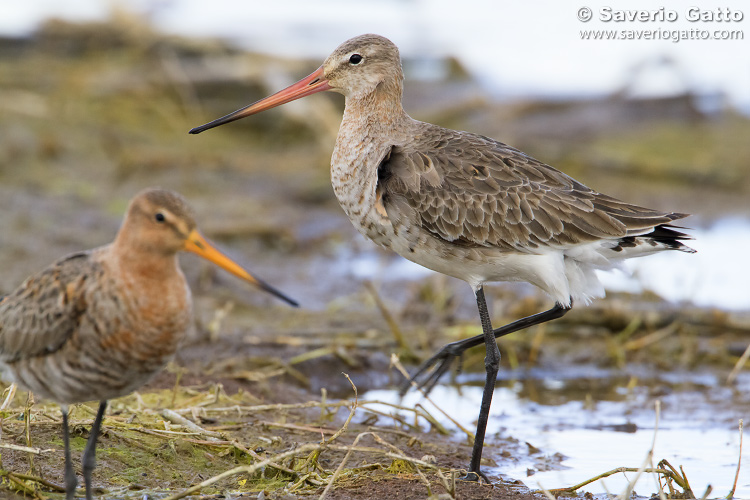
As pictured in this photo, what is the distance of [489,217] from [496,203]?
0.10 m

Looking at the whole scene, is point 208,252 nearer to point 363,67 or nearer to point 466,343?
point 466,343

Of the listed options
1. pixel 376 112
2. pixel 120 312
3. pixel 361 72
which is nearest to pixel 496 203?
pixel 376 112

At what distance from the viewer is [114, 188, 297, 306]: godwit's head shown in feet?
14.0

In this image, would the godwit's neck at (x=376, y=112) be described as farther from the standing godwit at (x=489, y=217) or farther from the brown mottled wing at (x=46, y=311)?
the brown mottled wing at (x=46, y=311)

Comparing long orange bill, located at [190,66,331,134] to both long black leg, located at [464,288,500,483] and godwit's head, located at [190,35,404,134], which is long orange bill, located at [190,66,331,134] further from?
long black leg, located at [464,288,500,483]

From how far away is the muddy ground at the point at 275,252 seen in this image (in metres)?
5.20

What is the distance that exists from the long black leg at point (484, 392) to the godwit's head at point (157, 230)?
1.98 meters

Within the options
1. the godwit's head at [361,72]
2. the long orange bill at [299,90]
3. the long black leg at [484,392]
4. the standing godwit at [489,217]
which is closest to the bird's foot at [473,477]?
the long black leg at [484,392]

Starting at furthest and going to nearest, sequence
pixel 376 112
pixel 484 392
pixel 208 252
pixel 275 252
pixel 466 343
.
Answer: pixel 275 252 < pixel 376 112 < pixel 466 343 < pixel 484 392 < pixel 208 252

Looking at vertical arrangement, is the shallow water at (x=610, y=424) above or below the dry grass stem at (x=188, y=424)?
above

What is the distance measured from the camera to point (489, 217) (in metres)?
5.73

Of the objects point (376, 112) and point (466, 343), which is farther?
point (376, 112)

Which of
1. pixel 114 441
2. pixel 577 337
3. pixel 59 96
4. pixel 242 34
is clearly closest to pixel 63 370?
pixel 114 441

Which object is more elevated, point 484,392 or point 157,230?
point 157,230
